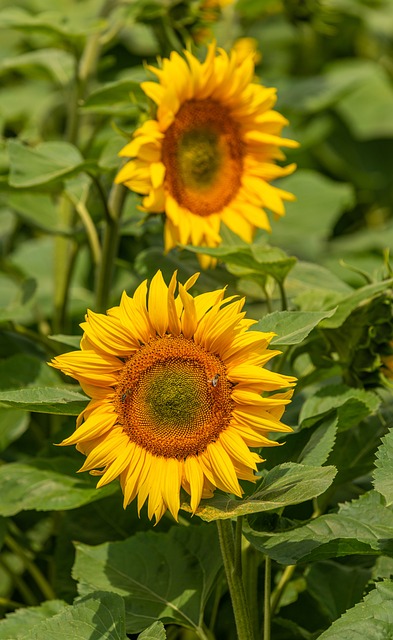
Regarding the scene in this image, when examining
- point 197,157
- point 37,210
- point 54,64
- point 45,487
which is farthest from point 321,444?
point 54,64

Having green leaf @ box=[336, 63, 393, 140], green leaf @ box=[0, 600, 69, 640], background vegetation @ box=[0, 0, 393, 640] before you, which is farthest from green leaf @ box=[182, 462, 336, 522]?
green leaf @ box=[336, 63, 393, 140]

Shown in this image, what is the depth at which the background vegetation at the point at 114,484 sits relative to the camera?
84cm

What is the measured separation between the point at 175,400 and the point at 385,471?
172mm

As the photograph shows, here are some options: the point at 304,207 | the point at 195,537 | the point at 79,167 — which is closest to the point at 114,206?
the point at 79,167

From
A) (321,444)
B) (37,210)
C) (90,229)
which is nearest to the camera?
(321,444)

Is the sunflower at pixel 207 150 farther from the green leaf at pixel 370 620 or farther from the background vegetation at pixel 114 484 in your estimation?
the green leaf at pixel 370 620

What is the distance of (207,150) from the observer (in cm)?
118

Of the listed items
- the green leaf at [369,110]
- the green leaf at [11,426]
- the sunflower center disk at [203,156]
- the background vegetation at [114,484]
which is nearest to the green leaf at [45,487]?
the background vegetation at [114,484]

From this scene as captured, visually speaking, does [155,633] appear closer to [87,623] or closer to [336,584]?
[87,623]

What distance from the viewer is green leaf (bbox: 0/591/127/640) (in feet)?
2.69

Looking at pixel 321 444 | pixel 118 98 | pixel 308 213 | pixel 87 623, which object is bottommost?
pixel 308 213

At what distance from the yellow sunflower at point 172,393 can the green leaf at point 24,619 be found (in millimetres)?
201

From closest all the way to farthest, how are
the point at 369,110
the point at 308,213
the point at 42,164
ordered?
1. the point at 42,164
2. the point at 308,213
3. the point at 369,110

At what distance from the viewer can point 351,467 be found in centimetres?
103
